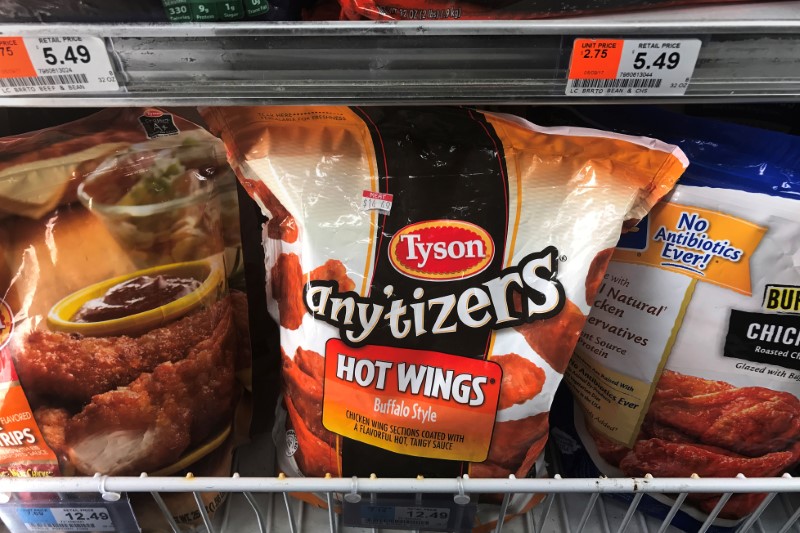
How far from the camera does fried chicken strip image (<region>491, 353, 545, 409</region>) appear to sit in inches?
28.3

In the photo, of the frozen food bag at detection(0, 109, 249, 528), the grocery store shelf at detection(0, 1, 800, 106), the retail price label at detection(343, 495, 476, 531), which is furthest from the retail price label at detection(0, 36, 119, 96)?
the retail price label at detection(343, 495, 476, 531)

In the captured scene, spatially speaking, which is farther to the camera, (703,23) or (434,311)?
(434,311)

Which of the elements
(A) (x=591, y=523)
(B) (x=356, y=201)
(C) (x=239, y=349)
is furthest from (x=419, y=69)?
(A) (x=591, y=523)

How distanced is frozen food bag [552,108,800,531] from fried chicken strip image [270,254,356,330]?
0.34 m

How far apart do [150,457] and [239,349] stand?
20 centimetres

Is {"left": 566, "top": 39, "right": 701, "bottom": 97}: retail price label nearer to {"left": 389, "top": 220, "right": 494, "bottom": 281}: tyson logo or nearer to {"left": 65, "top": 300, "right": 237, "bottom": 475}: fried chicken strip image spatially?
{"left": 389, "top": 220, "right": 494, "bottom": 281}: tyson logo

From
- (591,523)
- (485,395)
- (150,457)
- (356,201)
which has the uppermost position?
(356,201)

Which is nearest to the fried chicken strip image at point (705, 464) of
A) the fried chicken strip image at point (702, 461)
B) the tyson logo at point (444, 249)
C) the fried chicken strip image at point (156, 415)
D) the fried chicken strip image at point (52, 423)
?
the fried chicken strip image at point (702, 461)

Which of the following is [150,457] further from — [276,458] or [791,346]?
[791,346]

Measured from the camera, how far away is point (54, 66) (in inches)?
20.4

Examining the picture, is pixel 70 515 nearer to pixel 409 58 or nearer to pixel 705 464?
pixel 409 58

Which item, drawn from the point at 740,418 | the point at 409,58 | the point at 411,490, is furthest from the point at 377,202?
the point at 740,418

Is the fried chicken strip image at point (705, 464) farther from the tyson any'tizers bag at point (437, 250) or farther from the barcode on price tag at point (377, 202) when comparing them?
the barcode on price tag at point (377, 202)

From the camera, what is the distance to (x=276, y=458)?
0.92m
